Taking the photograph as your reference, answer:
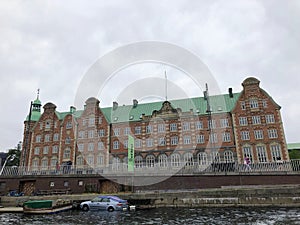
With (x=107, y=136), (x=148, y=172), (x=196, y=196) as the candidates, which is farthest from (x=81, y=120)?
(x=196, y=196)

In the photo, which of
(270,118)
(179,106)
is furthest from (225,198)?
(179,106)

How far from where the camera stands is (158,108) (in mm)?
55531

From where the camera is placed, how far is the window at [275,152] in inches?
1650

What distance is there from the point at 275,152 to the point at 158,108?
26021 millimetres

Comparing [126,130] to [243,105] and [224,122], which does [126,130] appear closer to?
[224,122]

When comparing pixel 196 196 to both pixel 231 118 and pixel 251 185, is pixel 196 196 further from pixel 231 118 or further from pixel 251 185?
pixel 231 118

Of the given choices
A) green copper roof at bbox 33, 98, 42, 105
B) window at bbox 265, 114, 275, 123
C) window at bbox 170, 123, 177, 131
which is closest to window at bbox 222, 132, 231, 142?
window at bbox 265, 114, 275, 123

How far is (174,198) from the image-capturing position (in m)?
25.0

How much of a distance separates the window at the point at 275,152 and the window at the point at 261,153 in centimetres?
132

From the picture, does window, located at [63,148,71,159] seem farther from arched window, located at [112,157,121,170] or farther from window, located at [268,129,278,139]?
window, located at [268,129,278,139]

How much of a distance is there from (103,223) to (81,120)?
41841mm

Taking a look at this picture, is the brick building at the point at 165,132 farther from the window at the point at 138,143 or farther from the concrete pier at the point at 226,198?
the concrete pier at the point at 226,198

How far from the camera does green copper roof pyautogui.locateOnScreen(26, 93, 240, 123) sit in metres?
49.9

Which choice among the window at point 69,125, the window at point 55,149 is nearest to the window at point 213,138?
the window at point 69,125
